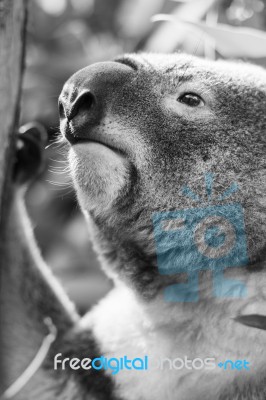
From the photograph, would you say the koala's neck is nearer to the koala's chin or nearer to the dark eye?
the koala's chin

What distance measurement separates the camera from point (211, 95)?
2.33m

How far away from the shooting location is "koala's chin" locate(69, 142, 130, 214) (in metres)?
2.15

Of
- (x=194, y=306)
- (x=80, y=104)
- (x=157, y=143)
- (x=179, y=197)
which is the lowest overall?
(x=194, y=306)

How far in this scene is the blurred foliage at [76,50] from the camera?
11.3 feet

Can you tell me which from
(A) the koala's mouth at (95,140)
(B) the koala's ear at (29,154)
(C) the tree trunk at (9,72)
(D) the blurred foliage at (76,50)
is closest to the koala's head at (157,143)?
(A) the koala's mouth at (95,140)

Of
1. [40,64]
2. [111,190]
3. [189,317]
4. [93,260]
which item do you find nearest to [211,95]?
[111,190]

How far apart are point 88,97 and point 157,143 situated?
30cm

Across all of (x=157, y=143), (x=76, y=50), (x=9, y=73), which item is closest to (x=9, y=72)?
(x=9, y=73)

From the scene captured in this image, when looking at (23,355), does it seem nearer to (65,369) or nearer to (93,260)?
(65,369)

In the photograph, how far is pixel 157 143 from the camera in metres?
2.20

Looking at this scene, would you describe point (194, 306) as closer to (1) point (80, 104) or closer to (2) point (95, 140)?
(2) point (95, 140)

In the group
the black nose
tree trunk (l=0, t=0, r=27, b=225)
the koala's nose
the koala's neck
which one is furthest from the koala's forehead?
the koala's neck

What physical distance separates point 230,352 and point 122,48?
2413 mm

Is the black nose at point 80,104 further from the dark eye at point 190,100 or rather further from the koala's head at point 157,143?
the dark eye at point 190,100
